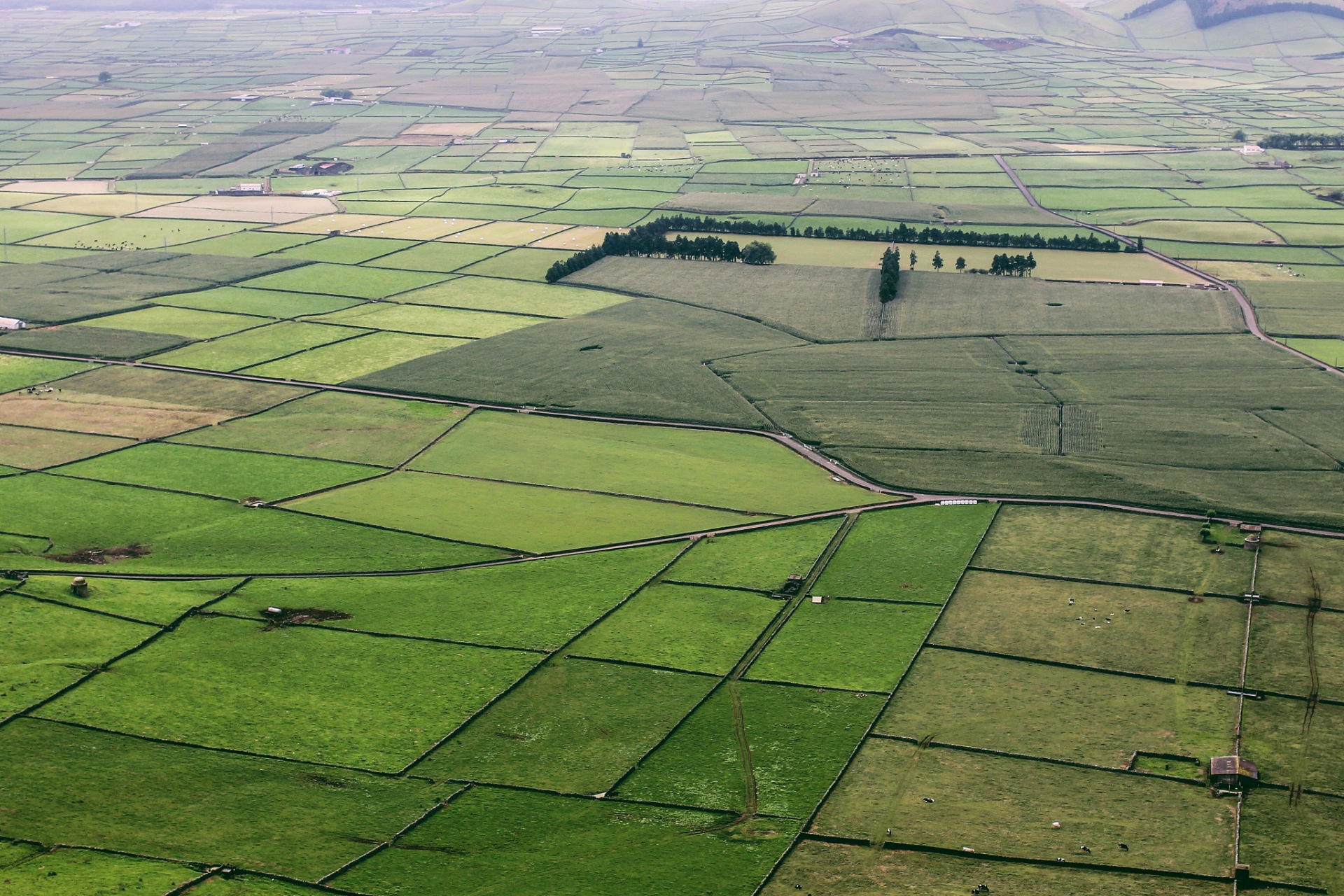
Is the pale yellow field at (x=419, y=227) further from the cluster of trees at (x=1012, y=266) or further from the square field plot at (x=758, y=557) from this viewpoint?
the square field plot at (x=758, y=557)

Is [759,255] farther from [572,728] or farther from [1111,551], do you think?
[572,728]

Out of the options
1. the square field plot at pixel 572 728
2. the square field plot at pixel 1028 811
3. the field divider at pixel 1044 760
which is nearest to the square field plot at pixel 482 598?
the square field plot at pixel 572 728

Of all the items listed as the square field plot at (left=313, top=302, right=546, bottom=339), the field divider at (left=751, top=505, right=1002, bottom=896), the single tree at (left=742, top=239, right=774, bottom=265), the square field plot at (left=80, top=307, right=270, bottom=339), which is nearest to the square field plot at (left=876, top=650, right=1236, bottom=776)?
the field divider at (left=751, top=505, right=1002, bottom=896)

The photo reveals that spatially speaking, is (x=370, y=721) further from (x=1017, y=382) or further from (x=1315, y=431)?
(x=1315, y=431)

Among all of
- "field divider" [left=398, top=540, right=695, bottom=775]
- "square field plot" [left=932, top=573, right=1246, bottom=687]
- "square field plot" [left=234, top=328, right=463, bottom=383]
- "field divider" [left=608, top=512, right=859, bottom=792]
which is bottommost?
"square field plot" [left=932, top=573, right=1246, bottom=687]

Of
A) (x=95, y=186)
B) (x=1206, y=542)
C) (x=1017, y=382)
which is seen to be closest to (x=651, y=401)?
(x=1017, y=382)

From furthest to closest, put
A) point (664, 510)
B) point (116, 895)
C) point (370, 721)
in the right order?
point (664, 510) → point (370, 721) → point (116, 895)

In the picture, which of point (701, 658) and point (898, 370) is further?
point (898, 370)

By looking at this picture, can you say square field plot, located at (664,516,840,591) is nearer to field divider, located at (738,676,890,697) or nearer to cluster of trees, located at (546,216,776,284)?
field divider, located at (738,676,890,697)
